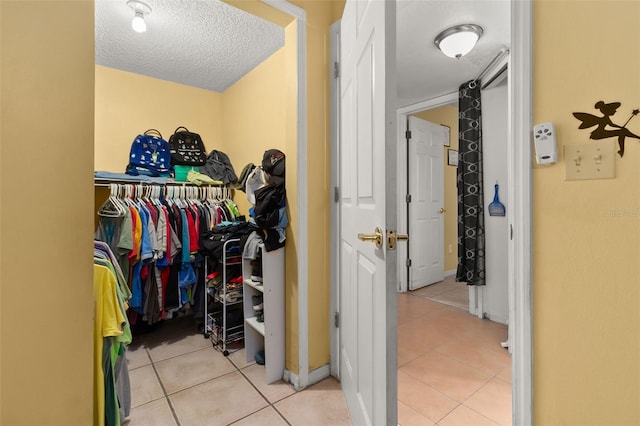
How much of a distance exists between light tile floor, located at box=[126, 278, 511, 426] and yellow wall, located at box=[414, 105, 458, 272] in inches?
69.1

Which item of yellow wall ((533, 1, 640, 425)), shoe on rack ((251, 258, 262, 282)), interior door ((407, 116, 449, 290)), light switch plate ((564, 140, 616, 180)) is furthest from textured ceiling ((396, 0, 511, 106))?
shoe on rack ((251, 258, 262, 282))

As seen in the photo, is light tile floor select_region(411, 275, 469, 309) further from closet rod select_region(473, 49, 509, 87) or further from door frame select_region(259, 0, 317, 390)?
closet rod select_region(473, 49, 509, 87)

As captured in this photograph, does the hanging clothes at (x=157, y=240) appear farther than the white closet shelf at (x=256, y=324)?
Yes

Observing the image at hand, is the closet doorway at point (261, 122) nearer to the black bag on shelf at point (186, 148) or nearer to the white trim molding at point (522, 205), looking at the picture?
the black bag on shelf at point (186, 148)

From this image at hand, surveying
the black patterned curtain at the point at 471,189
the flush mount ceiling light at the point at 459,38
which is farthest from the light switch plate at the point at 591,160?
the black patterned curtain at the point at 471,189

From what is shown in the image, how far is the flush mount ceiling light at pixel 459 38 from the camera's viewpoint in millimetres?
2064

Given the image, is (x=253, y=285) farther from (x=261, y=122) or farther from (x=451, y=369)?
(x=261, y=122)

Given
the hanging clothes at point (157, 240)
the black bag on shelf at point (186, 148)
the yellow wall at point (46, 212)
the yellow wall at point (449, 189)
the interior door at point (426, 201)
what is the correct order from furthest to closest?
the yellow wall at point (449, 189) → the interior door at point (426, 201) → the black bag on shelf at point (186, 148) → the hanging clothes at point (157, 240) → the yellow wall at point (46, 212)

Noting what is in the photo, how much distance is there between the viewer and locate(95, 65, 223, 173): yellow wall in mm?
2830

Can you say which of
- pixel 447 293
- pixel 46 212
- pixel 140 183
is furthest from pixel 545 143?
pixel 447 293

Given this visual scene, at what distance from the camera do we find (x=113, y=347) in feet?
→ 3.92

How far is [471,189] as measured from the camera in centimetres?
286

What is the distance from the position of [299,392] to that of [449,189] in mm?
3418

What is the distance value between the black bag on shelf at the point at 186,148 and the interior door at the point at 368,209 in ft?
6.49
